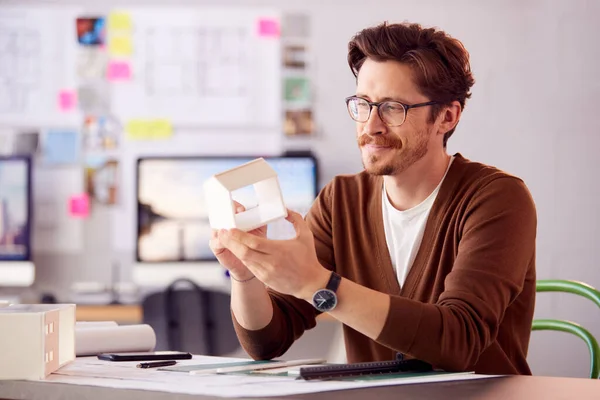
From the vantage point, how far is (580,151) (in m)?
3.83

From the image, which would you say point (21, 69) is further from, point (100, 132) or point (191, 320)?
point (191, 320)

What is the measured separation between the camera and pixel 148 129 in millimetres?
4027

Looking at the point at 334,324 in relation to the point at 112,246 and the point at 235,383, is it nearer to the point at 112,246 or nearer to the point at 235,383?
the point at 112,246

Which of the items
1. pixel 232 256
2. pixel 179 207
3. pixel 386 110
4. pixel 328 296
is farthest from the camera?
pixel 179 207

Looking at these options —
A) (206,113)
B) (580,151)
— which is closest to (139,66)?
(206,113)

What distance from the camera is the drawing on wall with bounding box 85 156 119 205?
4027 millimetres

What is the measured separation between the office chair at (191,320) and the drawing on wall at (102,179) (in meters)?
0.81

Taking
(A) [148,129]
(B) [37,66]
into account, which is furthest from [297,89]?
(B) [37,66]

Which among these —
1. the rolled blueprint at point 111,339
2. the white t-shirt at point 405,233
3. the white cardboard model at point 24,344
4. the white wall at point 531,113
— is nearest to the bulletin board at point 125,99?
the white wall at point 531,113

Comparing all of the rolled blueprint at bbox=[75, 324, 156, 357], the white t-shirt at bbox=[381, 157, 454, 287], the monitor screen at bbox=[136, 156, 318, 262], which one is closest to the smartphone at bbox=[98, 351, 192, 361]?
the rolled blueprint at bbox=[75, 324, 156, 357]

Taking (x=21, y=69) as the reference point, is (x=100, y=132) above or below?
below

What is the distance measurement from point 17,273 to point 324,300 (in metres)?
2.80

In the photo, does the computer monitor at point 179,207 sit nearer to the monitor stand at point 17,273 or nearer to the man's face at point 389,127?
the monitor stand at point 17,273

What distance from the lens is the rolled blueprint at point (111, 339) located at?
1479mm
